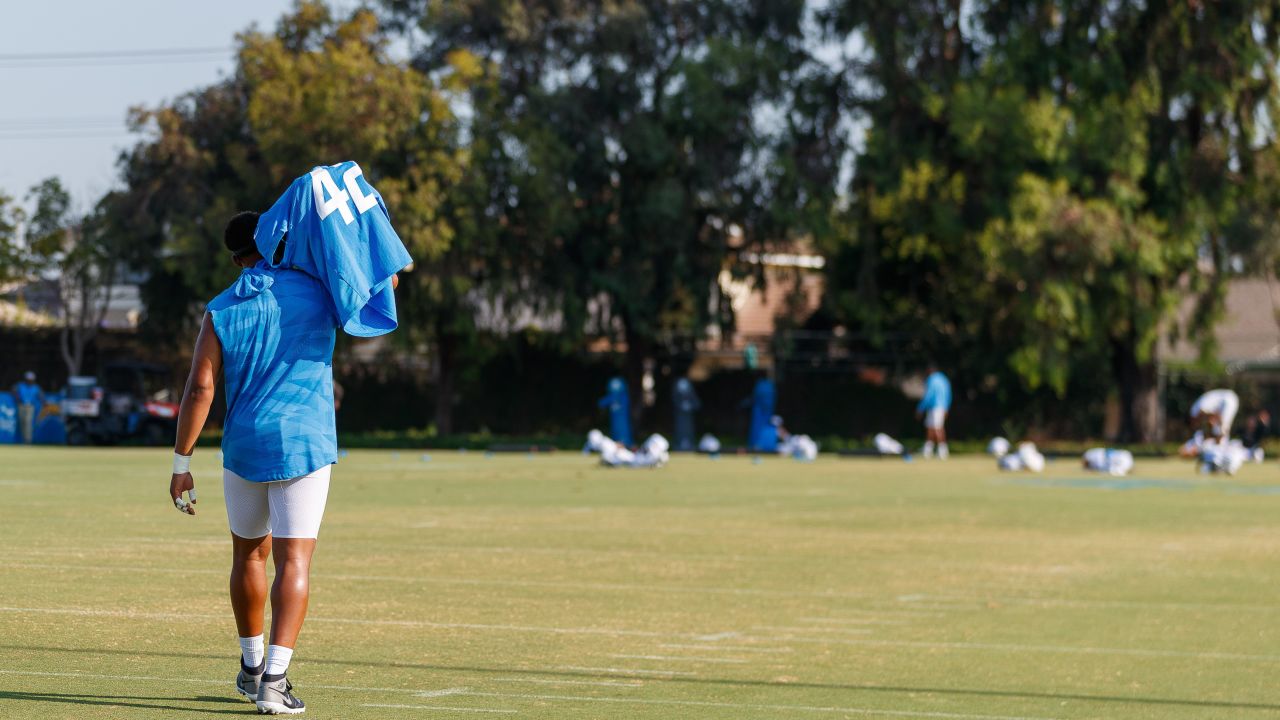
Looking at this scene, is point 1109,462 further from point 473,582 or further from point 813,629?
point 813,629

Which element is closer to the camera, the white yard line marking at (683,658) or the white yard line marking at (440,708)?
the white yard line marking at (440,708)

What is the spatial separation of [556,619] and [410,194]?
36.7 m

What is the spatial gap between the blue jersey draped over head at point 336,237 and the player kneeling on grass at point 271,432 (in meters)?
0.09

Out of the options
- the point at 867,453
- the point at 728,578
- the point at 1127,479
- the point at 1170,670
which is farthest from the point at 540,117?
the point at 1170,670

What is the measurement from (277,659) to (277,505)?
1.91ft

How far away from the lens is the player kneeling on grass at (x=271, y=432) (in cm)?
740

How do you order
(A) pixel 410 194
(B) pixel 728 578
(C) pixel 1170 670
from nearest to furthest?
(C) pixel 1170 670 → (B) pixel 728 578 → (A) pixel 410 194

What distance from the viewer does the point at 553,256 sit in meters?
50.3

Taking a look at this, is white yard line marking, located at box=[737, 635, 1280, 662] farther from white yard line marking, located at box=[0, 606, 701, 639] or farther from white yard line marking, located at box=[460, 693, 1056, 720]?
white yard line marking, located at box=[460, 693, 1056, 720]

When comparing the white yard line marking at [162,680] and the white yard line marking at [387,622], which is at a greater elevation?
the white yard line marking at [162,680]

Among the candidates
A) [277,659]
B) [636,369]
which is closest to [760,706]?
[277,659]

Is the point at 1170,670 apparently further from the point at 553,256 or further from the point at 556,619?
the point at 553,256

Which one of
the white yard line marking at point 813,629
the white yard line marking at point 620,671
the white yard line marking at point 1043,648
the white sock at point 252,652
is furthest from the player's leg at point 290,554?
the white yard line marking at point 813,629

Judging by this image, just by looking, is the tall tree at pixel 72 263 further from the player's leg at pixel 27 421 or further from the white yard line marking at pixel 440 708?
the white yard line marking at pixel 440 708
